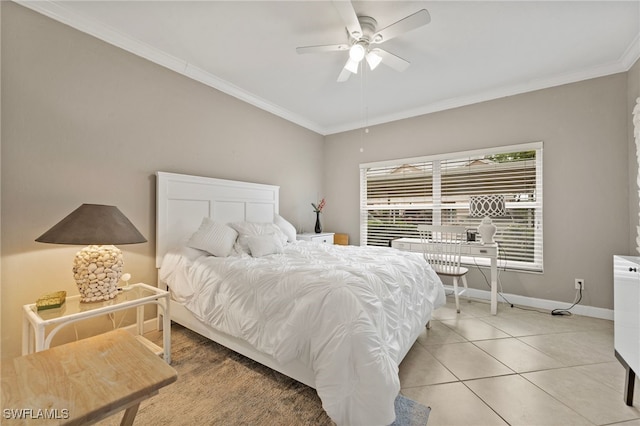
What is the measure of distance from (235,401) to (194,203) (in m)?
1.89

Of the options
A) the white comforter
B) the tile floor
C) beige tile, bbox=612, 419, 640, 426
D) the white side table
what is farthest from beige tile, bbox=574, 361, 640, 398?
the white side table

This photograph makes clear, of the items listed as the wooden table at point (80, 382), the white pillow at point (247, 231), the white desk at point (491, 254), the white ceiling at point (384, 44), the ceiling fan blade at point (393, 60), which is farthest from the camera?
the white desk at point (491, 254)

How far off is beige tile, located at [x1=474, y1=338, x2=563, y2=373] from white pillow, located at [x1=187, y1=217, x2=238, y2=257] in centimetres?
232

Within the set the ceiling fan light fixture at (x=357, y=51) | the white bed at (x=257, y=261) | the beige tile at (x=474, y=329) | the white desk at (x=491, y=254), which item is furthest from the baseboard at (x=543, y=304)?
the ceiling fan light fixture at (x=357, y=51)

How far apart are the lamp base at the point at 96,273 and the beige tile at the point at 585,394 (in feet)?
9.39

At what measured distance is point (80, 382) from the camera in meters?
0.81

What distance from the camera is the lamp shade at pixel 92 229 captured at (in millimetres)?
1601

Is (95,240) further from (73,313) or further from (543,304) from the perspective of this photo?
(543,304)

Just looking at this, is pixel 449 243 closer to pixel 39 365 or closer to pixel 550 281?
pixel 550 281

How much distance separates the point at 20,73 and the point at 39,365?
6.87 ft

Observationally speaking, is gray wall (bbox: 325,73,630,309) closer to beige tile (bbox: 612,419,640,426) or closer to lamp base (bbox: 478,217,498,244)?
lamp base (bbox: 478,217,498,244)

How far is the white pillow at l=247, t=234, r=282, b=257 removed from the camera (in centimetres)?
248

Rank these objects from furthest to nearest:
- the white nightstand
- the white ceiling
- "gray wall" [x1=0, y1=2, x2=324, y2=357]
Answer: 1. the white nightstand
2. the white ceiling
3. "gray wall" [x1=0, y1=2, x2=324, y2=357]

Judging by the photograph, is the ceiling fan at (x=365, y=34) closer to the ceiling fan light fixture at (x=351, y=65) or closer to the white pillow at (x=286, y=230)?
the ceiling fan light fixture at (x=351, y=65)
